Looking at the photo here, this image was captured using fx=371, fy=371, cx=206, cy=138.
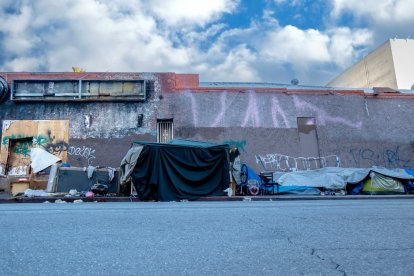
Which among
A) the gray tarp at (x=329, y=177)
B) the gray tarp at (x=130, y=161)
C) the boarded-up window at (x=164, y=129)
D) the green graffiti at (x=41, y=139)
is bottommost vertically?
the gray tarp at (x=329, y=177)

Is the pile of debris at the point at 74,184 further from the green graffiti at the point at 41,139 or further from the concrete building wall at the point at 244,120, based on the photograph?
the concrete building wall at the point at 244,120

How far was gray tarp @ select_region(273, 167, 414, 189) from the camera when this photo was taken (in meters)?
15.7

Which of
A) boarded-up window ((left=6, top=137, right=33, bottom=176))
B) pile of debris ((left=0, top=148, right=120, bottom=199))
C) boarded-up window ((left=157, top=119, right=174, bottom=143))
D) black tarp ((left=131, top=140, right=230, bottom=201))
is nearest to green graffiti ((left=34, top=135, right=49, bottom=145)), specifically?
boarded-up window ((left=6, top=137, right=33, bottom=176))

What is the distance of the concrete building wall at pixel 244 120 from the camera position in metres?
20.2

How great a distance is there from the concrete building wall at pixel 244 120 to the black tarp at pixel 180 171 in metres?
5.97

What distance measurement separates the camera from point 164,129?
2089 centimetres

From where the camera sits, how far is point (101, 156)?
19.8 metres

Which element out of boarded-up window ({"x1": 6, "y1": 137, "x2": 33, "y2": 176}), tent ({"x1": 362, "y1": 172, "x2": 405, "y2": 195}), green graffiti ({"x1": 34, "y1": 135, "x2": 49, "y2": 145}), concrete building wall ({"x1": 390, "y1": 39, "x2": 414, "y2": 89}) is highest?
concrete building wall ({"x1": 390, "y1": 39, "x2": 414, "y2": 89})

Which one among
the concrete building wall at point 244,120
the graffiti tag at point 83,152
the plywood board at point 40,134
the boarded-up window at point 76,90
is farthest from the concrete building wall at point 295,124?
the plywood board at point 40,134

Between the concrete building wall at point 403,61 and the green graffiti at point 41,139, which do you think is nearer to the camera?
the green graffiti at point 41,139

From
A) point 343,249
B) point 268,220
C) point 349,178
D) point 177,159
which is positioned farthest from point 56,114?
point 343,249

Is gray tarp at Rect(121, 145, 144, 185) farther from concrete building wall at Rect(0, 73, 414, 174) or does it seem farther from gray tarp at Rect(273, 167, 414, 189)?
concrete building wall at Rect(0, 73, 414, 174)

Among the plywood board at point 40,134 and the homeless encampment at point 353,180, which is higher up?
the plywood board at point 40,134

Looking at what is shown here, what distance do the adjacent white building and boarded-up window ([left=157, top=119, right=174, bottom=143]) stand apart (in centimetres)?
1887
